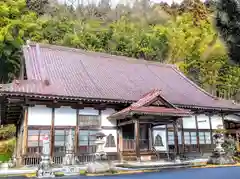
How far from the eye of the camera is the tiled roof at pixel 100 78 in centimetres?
1381

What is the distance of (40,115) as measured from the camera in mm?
12742

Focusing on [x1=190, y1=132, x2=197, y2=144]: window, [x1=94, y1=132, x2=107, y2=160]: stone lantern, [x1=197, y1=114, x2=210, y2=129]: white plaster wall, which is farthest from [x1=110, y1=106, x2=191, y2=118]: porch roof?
[x1=197, y1=114, x2=210, y2=129]: white plaster wall

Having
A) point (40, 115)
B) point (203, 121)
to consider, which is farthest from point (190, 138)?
point (40, 115)

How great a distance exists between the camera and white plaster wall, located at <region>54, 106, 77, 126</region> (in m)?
13.1

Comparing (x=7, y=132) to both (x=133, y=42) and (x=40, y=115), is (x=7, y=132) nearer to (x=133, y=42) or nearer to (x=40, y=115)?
(x=40, y=115)

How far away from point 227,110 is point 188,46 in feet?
48.7

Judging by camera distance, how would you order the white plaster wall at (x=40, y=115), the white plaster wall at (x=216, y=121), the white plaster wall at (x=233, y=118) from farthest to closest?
the white plaster wall at (x=233, y=118)
the white plaster wall at (x=216, y=121)
the white plaster wall at (x=40, y=115)

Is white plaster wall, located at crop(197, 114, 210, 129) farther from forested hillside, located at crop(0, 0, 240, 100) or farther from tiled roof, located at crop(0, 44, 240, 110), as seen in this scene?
forested hillside, located at crop(0, 0, 240, 100)

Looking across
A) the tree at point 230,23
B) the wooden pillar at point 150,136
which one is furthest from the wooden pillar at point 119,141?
the tree at point 230,23

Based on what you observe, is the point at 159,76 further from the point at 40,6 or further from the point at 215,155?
the point at 40,6

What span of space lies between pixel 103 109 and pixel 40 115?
337cm

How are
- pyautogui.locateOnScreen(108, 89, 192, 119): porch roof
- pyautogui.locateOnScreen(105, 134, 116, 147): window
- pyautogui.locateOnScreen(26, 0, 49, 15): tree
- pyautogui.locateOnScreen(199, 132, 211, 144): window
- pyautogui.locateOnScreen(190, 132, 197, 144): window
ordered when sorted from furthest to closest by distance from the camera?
pyautogui.locateOnScreen(26, 0, 49, 15): tree, pyautogui.locateOnScreen(199, 132, 211, 144): window, pyautogui.locateOnScreen(190, 132, 197, 144): window, pyautogui.locateOnScreen(105, 134, 116, 147): window, pyautogui.locateOnScreen(108, 89, 192, 119): porch roof

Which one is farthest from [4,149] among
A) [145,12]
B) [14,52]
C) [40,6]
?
[145,12]

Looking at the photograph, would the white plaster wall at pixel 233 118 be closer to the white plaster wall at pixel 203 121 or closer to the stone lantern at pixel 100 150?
the white plaster wall at pixel 203 121
